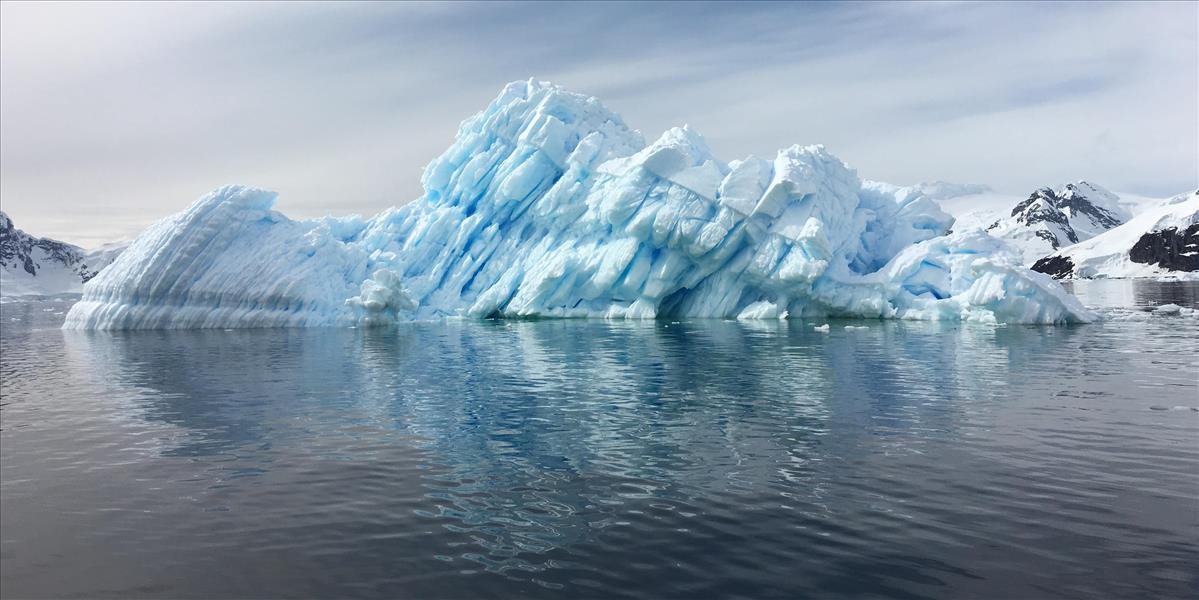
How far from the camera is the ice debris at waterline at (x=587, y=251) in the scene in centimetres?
3825

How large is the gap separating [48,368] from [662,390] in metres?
19.3

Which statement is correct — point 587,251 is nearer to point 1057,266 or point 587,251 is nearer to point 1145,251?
point 1145,251

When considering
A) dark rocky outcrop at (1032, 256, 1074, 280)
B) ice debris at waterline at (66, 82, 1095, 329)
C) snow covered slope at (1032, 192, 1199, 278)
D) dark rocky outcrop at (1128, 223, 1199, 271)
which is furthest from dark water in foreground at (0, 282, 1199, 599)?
dark rocky outcrop at (1032, 256, 1074, 280)

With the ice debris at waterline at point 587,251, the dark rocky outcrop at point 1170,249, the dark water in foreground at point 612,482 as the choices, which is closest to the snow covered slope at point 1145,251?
the dark rocky outcrop at point 1170,249

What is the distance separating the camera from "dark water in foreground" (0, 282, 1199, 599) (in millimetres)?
7605

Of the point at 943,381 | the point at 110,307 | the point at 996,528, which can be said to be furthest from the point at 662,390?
the point at 110,307

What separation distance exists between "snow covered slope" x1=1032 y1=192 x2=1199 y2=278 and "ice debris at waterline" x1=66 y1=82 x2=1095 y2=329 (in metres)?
105

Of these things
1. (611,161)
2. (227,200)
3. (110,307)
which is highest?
(611,161)

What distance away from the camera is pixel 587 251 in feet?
144

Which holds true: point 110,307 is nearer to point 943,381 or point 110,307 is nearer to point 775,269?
point 775,269

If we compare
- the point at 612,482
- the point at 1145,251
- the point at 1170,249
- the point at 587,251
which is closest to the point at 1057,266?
the point at 1145,251

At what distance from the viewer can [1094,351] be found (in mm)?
24734

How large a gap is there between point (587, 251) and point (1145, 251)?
426 feet

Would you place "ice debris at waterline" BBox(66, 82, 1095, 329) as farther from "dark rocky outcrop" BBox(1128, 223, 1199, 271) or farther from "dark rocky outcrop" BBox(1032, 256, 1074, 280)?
"dark rocky outcrop" BBox(1032, 256, 1074, 280)
